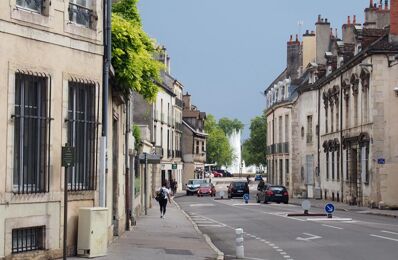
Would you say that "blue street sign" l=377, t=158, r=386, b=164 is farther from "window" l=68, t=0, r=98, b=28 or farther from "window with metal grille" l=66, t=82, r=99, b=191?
"window" l=68, t=0, r=98, b=28

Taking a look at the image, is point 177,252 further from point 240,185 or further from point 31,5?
point 240,185

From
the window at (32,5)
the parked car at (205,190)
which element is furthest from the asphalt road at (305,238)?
the parked car at (205,190)

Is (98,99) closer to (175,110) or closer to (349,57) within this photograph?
(349,57)

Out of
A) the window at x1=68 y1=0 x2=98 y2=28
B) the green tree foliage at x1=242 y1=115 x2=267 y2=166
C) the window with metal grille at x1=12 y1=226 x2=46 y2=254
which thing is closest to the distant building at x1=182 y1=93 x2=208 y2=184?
the green tree foliage at x1=242 y1=115 x2=267 y2=166

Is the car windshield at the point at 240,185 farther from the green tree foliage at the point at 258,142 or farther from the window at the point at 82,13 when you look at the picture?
the green tree foliage at the point at 258,142

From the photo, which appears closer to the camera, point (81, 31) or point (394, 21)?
point (81, 31)

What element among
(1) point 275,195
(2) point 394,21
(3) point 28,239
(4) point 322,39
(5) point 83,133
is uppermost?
(4) point 322,39

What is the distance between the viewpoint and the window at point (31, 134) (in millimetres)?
14531

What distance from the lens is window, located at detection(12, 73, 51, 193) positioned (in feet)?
47.7

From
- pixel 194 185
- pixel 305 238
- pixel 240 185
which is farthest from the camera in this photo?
pixel 194 185

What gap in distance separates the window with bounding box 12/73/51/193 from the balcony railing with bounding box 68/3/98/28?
6.16 ft

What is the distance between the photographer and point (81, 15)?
16750mm

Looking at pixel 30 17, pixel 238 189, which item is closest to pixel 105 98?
pixel 30 17

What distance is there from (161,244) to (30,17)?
8.60 metres
